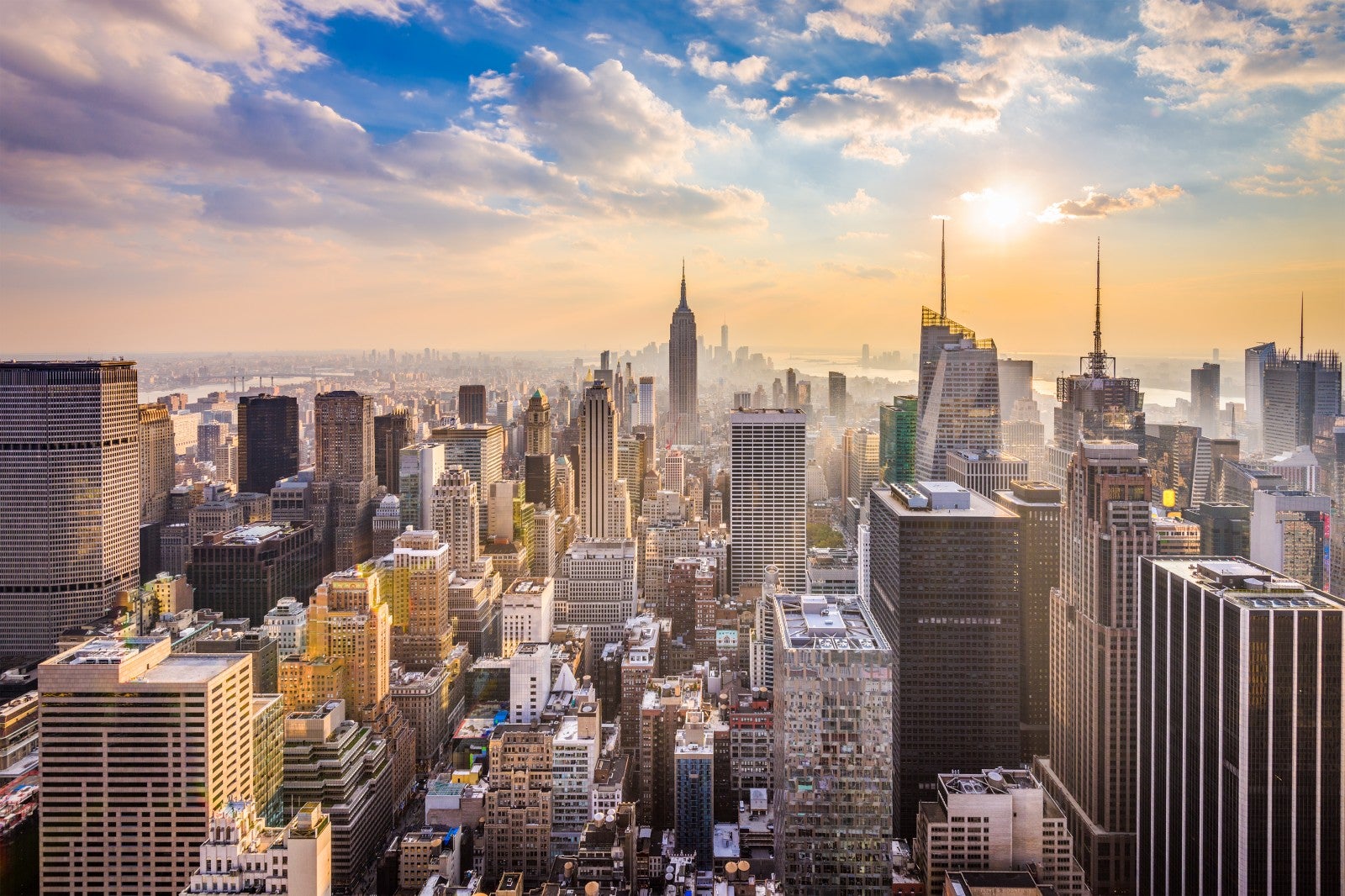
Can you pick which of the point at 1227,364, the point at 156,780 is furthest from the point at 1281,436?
the point at 156,780

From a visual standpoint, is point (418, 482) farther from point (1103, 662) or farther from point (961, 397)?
point (1103, 662)

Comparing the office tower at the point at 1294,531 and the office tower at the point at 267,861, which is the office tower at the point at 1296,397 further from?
the office tower at the point at 267,861

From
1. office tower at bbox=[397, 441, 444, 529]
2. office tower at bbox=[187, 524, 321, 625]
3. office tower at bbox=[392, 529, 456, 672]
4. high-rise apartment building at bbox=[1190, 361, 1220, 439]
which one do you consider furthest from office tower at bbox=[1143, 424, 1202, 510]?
office tower at bbox=[187, 524, 321, 625]

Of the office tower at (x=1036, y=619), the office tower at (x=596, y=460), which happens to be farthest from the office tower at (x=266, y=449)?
the office tower at (x=1036, y=619)

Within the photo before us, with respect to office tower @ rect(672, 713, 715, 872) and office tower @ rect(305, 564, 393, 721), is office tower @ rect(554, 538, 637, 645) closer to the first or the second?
office tower @ rect(305, 564, 393, 721)

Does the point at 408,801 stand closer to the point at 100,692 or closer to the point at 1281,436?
the point at 100,692

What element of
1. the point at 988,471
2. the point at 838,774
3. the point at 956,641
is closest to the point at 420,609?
the point at 956,641
